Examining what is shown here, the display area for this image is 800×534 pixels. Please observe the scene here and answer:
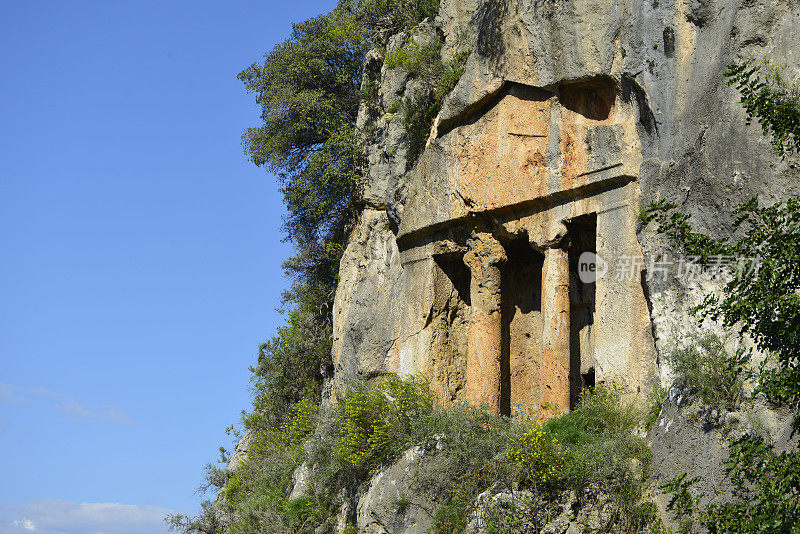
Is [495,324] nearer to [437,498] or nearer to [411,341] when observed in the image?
[411,341]

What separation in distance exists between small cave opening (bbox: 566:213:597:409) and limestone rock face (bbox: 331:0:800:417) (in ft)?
0.12

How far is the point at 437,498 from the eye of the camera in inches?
629

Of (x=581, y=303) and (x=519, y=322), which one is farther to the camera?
(x=519, y=322)

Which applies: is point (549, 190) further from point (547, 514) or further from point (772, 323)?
point (772, 323)

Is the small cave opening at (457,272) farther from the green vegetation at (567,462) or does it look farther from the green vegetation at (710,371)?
the green vegetation at (710,371)

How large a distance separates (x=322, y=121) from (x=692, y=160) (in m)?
12.2

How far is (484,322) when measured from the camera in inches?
744

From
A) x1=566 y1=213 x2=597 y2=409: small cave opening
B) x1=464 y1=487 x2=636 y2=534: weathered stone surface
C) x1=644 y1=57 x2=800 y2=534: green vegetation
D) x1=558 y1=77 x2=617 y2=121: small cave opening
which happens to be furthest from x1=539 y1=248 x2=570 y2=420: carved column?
x1=644 y1=57 x2=800 y2=534: green vegetation

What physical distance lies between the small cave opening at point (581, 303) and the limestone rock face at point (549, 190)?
0.12 ft

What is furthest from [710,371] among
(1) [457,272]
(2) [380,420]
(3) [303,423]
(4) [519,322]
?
(3) [303,423]

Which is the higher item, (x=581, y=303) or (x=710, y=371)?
(x=581, y=303)

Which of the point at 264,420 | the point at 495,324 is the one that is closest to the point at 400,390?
the point at 495,324

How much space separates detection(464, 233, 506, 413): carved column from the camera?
18531mm

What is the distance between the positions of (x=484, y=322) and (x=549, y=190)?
2750mm
